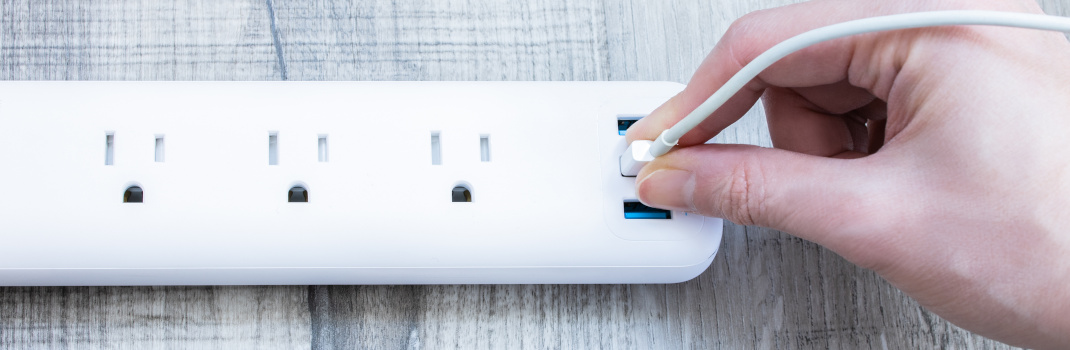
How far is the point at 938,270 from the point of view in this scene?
353mm

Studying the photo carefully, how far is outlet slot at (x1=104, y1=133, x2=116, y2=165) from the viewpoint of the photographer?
0.42 m

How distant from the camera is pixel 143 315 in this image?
0.44 meters

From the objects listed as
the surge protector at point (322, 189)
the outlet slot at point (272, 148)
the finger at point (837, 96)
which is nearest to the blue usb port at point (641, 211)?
the surge protector at point (322, 189)

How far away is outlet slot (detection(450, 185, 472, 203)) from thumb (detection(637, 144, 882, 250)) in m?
0.11

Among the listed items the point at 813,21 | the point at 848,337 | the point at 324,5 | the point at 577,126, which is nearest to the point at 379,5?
the point at 324,5

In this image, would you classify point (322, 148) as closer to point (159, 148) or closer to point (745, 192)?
point (159, 148)

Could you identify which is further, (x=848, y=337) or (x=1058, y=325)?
(x=848, y=337)

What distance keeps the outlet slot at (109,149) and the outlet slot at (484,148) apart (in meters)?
0.22

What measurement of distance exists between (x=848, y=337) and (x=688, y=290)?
0.36 feet

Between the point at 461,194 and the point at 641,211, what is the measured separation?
11 centimetres

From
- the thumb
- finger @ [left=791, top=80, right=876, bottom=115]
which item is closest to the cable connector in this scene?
the thumb

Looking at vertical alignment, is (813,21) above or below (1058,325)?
above

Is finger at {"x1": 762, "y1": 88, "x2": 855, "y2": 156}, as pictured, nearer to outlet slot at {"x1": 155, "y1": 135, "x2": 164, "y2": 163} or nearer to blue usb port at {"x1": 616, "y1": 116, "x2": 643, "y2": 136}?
blue usb port at {"x1": 616, "y1": 116, "x2": 643, "y2": 136}

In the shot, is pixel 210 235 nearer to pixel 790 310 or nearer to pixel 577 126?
pixel 577 126
